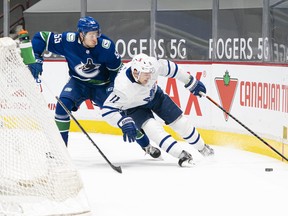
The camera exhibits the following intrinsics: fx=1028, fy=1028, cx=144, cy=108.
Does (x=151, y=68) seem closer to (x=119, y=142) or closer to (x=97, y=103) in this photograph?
(x=97, y=103)

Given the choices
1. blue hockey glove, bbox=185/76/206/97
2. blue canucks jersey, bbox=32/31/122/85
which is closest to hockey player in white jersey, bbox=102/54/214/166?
blue hockey glove, bbox=185/76/206/97

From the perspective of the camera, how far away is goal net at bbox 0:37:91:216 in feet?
16.6

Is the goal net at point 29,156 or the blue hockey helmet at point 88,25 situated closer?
the goal net at point 29,156

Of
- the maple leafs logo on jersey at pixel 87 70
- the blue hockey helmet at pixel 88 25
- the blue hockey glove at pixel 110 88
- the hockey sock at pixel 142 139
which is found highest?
the blue hockey helmet at pixel 88 25

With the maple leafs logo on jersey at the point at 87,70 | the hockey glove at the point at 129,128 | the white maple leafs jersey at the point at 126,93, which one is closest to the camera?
the hockey glove at the point at 129,128

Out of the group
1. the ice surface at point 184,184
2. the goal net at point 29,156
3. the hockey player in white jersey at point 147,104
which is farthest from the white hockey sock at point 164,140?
the goal net at point 29,156

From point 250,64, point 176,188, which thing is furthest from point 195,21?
point 176,188

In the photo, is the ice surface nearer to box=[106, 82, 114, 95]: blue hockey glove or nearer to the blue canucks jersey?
box=[106, 82, 114, 95]: blue hockey glove

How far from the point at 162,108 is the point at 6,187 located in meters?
2.66

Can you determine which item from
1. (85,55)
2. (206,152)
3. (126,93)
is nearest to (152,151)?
(206,152)

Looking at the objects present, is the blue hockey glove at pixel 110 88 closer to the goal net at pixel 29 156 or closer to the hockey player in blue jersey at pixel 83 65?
the hockey player in blue jersey at pixel 83 65

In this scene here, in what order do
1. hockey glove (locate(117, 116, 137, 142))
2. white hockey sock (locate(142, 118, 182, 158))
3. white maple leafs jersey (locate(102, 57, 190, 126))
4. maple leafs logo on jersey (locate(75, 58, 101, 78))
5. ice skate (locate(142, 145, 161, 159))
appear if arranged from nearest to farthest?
1. hockey glove (locate(117, 116, 137, 142))
2. white maple leafs jersey (locate(102, 57, 190, 126))
3. white hockey sock (locate(142, 118, 182, 158))
4. maple leafs logo on jersey (locate(75, 58, 101, 78))
5. ice skate (locate(142, 145, 161, 159))

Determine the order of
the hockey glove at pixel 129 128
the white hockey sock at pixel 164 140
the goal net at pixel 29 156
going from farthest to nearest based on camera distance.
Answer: the white hockey sock at pixel 164 140, the hockey glove at pixel 129 128, the goal net at pixel 29 156

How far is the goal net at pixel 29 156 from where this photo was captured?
505cm
